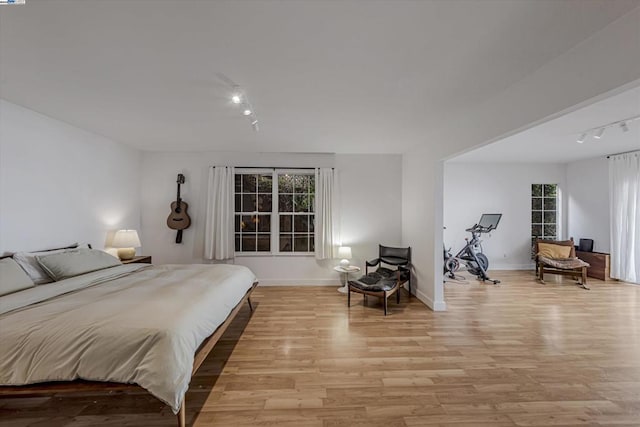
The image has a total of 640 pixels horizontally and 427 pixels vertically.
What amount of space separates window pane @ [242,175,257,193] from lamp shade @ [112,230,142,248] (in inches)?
78.8

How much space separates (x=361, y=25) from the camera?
165cm

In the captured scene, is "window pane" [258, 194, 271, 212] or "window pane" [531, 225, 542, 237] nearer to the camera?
"window pane" [258, 194, 271, 212]

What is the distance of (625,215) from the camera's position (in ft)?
17.3

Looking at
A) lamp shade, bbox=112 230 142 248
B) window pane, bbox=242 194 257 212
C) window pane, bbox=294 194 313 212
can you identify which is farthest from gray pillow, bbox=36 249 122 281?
window pane, bbox=294 194 313 212

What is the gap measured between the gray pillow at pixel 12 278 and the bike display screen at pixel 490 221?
7195 mm

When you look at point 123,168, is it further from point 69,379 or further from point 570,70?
point 570,70

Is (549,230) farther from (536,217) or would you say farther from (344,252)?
(344,252)

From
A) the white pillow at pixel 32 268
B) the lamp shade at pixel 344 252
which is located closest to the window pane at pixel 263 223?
the lamp shade at pixel 344 252

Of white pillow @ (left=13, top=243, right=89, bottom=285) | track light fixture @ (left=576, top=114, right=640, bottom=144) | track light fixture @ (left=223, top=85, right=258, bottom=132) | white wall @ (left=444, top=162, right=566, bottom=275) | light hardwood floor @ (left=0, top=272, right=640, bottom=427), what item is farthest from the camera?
white wall @ (left=444, top=162, right=566, bottom=275)

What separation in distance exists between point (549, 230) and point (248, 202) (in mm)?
7488

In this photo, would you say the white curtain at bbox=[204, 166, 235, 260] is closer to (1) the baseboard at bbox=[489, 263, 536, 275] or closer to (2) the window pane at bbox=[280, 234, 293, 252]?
(2) the window pane at bbox=[280, 234, 293, 252]

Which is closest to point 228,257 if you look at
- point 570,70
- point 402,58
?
point 402,58

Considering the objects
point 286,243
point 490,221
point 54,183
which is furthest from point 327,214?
point 54,183

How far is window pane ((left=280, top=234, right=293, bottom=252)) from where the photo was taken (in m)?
5.27
